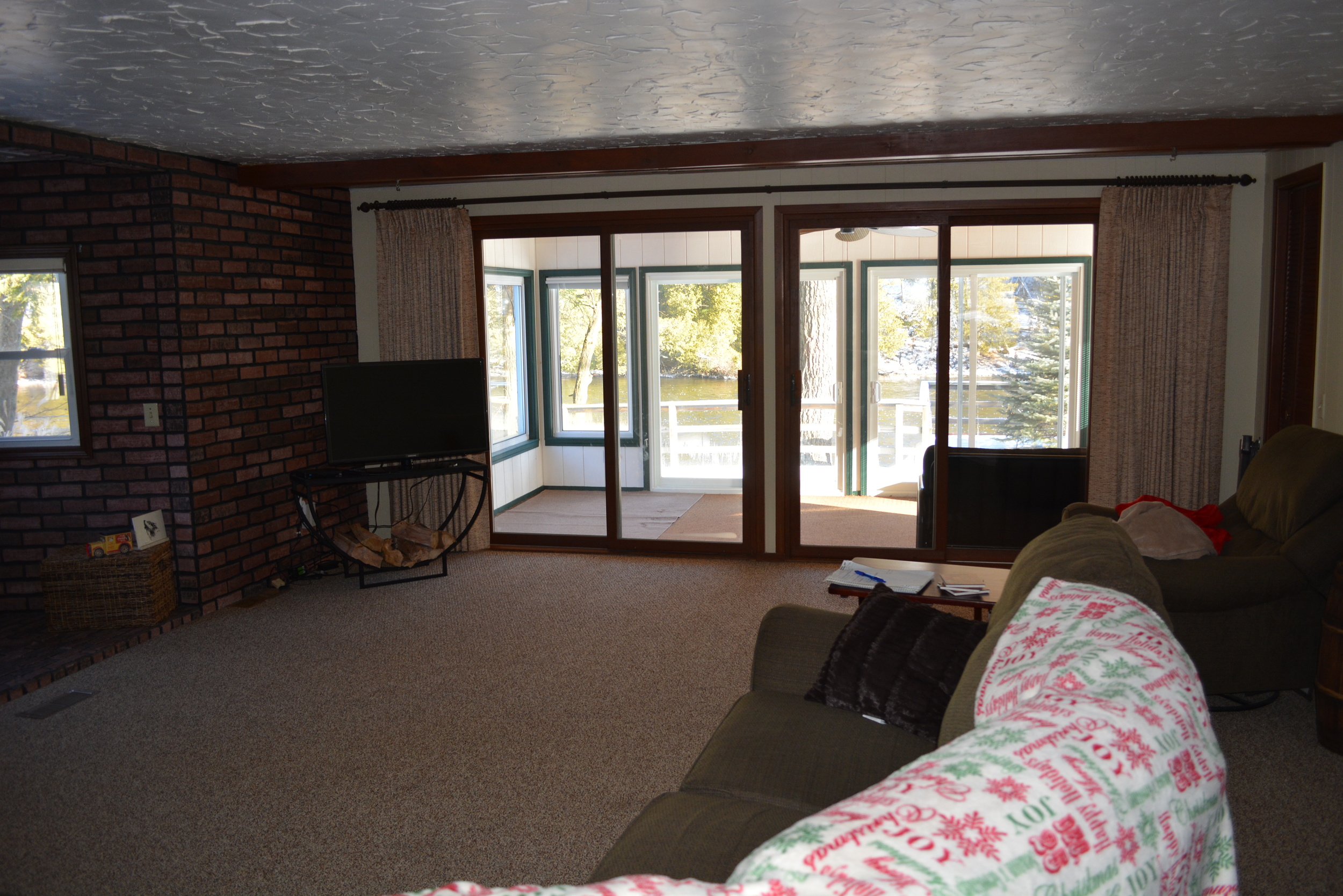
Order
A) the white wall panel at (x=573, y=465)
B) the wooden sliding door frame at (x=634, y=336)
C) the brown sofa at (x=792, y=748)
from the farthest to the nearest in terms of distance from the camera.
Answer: the white wall panel at (x=573, y=465) < the wooden sliding door frame at (x=634, y=336) < the brown sofa at (x=792, y=748)

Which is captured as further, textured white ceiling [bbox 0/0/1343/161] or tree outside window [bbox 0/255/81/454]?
tree outside window [bbox 0/255/81/454]

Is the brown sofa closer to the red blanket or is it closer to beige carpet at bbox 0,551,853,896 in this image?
beige carpet at bbox 0,551,853,896

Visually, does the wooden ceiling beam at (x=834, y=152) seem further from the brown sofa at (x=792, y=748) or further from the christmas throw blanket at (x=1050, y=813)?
the christmas throw blanket at (x=1050, y=813)

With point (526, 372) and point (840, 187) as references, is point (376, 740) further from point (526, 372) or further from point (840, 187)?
point (526, 372)

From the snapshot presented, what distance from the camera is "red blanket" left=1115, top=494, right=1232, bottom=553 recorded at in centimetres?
388

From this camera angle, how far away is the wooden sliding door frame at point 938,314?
17.9 feet

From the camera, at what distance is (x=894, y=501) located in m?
5.94

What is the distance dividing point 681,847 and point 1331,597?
8.39 feet

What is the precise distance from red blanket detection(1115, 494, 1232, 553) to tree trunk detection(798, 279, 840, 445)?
2.01m

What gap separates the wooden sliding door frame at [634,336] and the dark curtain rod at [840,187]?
114 millimetres

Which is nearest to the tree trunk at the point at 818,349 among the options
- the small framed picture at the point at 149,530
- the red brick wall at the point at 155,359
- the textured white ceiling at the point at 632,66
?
the textured white ceiling at the point at 632,66

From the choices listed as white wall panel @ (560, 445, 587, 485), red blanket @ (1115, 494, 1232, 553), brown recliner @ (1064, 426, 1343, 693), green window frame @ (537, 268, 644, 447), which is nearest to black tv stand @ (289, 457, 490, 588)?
green window frame @ (537, 268, 644, 447)

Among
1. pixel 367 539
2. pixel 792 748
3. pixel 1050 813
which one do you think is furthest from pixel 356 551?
pixel 1050 813

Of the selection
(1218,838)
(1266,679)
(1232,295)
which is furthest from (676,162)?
(1218,838)
